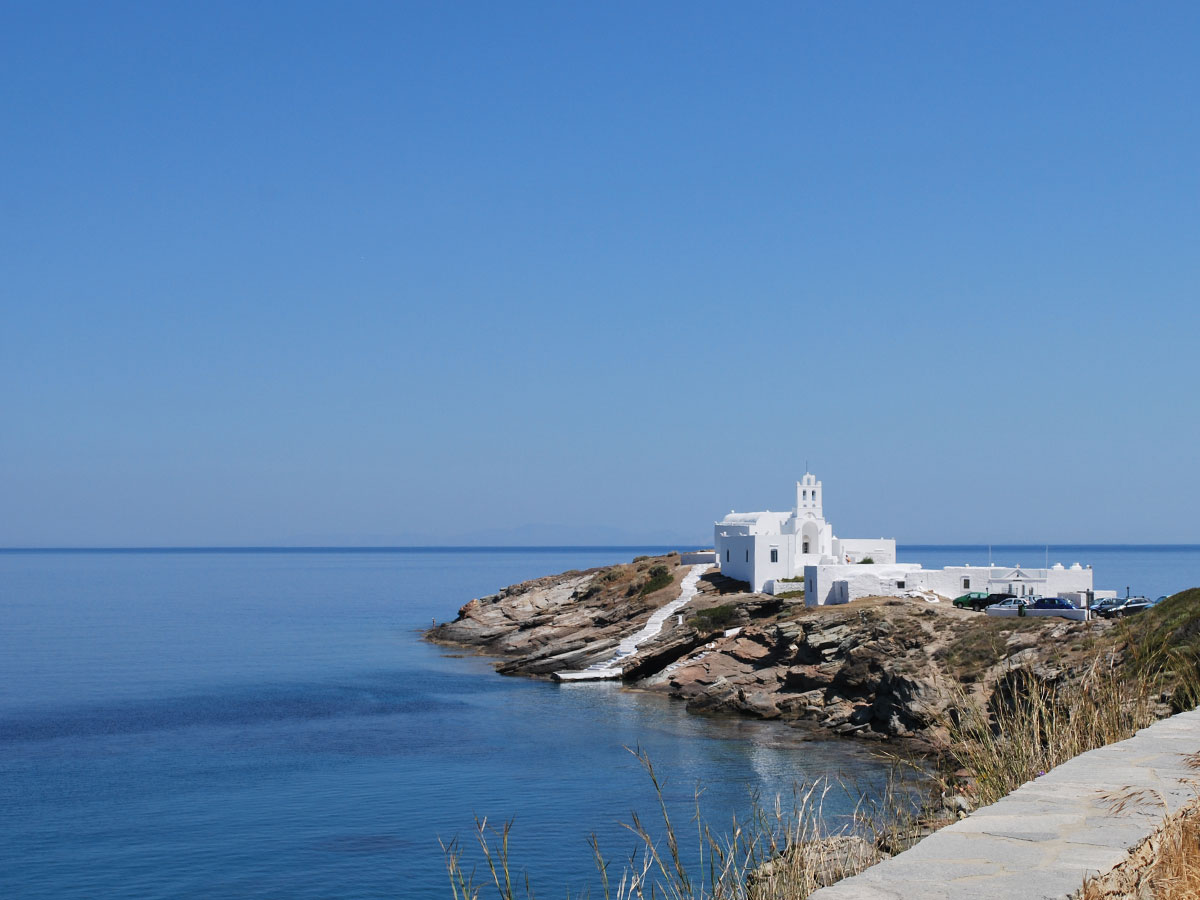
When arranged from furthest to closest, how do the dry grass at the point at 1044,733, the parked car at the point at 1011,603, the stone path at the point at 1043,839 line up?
the parked car at the point at 1011,603
the dry grass at the point at 1044,733
the stone path at the point at 1043,839

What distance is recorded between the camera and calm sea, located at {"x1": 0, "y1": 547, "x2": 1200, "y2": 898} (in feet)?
75.9

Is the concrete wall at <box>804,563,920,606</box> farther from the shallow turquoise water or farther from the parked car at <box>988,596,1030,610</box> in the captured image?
the shallow turquoise water

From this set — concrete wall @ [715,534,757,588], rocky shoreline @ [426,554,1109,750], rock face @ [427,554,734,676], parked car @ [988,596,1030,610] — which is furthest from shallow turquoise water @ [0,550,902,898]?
concrete wall @ [715,534,757,588]

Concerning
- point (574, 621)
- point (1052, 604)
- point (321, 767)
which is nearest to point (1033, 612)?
point (1052, 604)

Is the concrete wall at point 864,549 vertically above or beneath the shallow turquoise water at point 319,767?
above

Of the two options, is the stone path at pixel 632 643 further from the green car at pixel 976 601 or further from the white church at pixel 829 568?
the green car at pixel 976 601

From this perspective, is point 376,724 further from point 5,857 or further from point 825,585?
point 825,585

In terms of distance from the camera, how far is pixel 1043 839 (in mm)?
5812

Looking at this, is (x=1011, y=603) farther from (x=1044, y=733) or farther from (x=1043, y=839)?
(x=1043, y=839)

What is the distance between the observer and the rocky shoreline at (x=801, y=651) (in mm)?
37375

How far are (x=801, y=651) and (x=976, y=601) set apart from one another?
11073 millimetres

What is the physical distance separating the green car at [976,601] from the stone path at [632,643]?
16.5 m

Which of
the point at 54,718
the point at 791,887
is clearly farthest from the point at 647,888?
the point at 54,718

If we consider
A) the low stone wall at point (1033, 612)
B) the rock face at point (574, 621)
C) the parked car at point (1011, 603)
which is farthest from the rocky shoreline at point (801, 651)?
the parked car at point (1011, 603)
